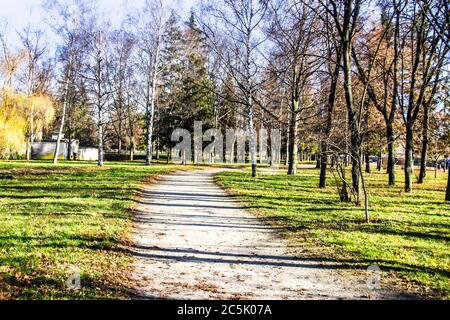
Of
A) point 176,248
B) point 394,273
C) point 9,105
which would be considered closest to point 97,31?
point 9,105

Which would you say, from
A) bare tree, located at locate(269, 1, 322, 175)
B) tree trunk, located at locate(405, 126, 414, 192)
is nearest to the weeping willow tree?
bare tree, located at locate(269, 1, 322, 175)

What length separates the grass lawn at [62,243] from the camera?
15.8 ft

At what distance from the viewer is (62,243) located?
6.84 metres

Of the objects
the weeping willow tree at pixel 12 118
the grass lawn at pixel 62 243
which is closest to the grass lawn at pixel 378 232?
the grass lawn at pixel 62 243

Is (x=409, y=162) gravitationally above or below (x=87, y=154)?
below

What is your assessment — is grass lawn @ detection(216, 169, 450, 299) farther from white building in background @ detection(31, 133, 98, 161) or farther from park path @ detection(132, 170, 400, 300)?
white building in background @ detection(31, 133, 98, 161)

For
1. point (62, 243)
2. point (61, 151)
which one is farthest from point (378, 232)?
point (61, 151)

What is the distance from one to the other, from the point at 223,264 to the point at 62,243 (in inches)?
114

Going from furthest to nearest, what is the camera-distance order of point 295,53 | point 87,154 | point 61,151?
point 87,154
point 61,151
point 295,53

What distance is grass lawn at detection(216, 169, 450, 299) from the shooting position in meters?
6.07

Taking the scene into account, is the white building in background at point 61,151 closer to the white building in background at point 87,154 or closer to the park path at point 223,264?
the white building in background at point 87,154

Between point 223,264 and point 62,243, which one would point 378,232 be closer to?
point 223,264

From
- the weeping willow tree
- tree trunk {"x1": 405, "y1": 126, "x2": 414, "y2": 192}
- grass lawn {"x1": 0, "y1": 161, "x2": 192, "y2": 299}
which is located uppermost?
the weeping willow tree

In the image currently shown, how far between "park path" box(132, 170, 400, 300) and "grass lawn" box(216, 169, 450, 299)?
0.63 m
